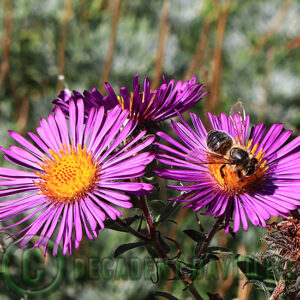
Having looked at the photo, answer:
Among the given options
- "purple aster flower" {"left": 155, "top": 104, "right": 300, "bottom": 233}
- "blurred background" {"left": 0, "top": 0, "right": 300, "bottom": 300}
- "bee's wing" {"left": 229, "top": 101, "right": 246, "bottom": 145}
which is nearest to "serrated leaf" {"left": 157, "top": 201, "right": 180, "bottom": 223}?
"purple aster flower" {"left": 155, "top": 104, "right": 300, "bottom": 233}

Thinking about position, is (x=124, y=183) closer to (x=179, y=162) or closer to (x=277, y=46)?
(x=179, y=162)

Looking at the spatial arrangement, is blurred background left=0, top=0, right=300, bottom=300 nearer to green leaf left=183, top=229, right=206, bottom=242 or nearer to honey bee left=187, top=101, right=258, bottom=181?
honey bee left=187, top=101, right=258, bottom=181

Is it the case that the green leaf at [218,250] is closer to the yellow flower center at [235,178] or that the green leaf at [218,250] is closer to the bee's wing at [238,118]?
the yellow flower center at [235,178]

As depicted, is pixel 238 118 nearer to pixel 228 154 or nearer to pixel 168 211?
pixel 228 154

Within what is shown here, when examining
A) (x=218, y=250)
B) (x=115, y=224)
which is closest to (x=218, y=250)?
(x=218, y=250)

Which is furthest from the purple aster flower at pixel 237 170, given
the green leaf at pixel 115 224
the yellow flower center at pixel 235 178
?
the green leaf at pixel 115 224

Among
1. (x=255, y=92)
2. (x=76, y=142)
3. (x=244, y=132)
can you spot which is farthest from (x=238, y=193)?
(x=255, y=92)
